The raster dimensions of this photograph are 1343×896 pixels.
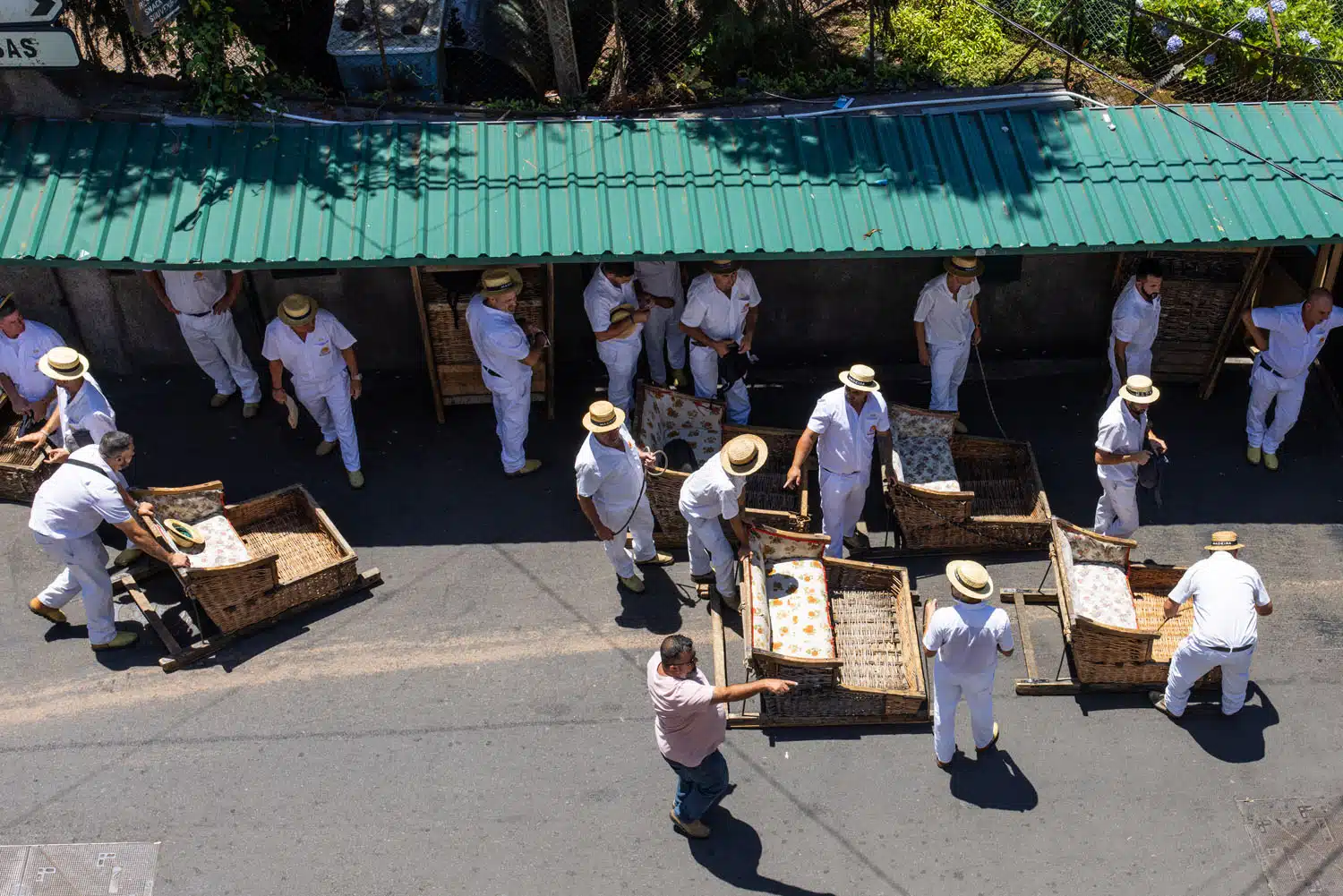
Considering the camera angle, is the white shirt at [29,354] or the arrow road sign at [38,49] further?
the white shirt at [29,354]

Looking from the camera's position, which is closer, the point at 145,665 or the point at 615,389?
the point at 145,665

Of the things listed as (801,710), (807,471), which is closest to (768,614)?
(801,710)

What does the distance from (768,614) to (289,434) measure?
4.81m

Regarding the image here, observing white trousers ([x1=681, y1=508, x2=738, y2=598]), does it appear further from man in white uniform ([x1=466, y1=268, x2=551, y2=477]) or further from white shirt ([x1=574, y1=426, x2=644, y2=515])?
man in white uniform ([x1=466, y1=268, x2=551, y2=477])

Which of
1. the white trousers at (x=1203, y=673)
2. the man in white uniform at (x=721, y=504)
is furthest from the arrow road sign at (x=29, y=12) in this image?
the white trousers at (x=1203, y=673)

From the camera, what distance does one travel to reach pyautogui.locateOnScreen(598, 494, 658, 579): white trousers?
862 centimetres

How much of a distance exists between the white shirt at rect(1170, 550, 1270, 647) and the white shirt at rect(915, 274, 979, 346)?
3.08m

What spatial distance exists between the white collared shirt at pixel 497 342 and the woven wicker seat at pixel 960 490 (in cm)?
301

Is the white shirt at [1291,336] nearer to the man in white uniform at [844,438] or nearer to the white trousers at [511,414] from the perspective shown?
the man in white uniform at [844,438]

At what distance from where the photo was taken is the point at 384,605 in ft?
29.7

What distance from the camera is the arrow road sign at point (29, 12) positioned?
355 inches

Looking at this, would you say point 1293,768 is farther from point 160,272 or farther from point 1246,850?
point 160,272

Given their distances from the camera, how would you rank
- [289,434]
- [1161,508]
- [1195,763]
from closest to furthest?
[1195,763] → [1161,508] → [289,434]

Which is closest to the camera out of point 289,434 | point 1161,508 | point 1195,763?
point 1195,763
